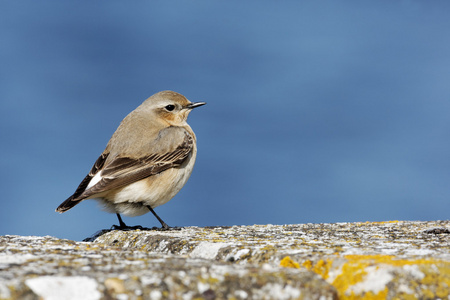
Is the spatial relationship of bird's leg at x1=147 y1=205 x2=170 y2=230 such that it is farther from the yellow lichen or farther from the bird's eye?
the yellow lichen

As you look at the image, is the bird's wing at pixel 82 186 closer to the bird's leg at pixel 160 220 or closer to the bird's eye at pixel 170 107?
Result: the bird's leg at pixel 160 220

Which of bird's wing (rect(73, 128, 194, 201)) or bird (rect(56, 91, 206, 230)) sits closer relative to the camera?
bird's wing (rect(73, 128, 194, 201))

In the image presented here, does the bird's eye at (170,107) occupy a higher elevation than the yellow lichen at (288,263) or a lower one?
higher

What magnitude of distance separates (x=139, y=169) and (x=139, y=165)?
10 cm

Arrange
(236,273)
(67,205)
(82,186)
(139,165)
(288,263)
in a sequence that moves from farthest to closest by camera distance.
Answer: (139,165), (82,186), (67,205), (288,263), (236,273)

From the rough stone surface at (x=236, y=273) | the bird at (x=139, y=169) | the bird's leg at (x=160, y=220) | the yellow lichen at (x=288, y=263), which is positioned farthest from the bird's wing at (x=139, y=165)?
the yellow lichen at (x=288, y=263)

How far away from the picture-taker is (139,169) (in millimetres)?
6352

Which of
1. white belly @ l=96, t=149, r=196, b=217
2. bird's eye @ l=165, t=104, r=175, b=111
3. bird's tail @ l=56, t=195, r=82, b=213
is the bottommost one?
bird's tail @ l=56, t=195, r=82, b=213

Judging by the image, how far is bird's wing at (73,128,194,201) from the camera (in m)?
5.96

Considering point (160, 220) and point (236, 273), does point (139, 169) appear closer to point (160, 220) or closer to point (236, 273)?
point (160, 220)

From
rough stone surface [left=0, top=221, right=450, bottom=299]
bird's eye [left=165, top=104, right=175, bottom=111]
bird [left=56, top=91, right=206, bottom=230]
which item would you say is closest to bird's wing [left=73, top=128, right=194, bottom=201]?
bird [left=56, top=91, right=206, bottom=230]

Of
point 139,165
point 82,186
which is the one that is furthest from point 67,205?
point 139,165

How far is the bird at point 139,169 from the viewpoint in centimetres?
610

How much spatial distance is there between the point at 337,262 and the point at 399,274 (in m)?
0.28
